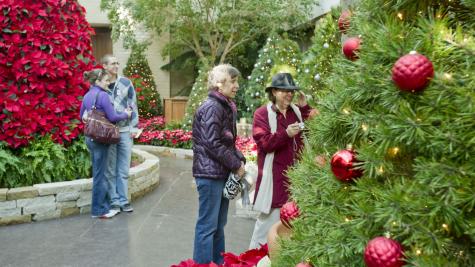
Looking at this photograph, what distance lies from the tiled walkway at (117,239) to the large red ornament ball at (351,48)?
349 centimetres

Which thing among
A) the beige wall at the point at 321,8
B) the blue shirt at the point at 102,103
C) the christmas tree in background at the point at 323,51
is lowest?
the blue shirt at the point at 102,103

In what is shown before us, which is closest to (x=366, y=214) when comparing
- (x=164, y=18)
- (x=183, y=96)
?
(x=164, y=18)

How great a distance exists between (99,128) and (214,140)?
2381mm

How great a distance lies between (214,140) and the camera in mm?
4082

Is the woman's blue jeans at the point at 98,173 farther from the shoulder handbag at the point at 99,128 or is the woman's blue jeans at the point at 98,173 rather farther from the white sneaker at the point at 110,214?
the shoulder handbag at the point at 99,128

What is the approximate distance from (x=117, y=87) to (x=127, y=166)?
1041 mm

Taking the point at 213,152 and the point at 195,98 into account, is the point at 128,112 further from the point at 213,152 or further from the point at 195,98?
the point at 195,98

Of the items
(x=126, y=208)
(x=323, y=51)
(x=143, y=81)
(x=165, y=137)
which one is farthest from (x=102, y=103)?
(x=143, y=81)

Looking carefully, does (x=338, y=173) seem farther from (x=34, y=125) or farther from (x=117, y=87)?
(x=34, y=125)

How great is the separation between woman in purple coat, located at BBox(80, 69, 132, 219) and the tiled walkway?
0.88 feet

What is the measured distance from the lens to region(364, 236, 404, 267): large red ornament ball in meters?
1.50

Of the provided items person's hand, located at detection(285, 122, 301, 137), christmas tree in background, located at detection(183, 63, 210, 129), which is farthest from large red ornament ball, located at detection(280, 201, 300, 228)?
christmas tree in background, located at detection(183, 63, 210, 129)

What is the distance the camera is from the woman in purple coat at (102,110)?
20.0 feet

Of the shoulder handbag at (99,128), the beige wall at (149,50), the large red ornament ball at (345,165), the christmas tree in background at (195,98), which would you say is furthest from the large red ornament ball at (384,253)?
the beige wall at (149,50)
